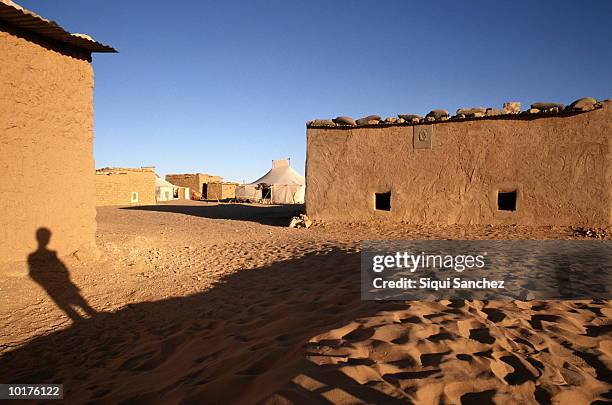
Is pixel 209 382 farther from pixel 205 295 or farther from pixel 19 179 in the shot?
pixel 19 179

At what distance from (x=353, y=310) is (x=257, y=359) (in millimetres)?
1052

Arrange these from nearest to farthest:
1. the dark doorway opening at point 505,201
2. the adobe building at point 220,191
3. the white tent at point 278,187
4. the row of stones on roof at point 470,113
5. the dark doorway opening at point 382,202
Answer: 1. the row of stones on roof at point 470,113
2. the dark doorway opening at point 505,201
3. the dark doorway opening at point 382,202
4. the white tent at point 278,187
5. the adobe building at point 220,191

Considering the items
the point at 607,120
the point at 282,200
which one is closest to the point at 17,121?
the point at 607,120

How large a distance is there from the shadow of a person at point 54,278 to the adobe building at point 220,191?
2502 cm

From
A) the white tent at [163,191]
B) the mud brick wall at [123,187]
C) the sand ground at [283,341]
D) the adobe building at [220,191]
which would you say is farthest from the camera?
the adobe building at [220,191]

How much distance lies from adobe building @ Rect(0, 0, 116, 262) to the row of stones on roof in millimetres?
5884

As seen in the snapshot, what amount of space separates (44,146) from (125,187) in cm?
1720

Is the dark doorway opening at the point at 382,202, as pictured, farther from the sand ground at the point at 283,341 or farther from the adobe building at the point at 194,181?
the adobe building at the point at 194,181

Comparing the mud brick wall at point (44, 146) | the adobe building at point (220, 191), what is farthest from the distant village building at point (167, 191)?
the mud brick wall at point (44, 146)

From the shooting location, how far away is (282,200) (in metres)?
25.7

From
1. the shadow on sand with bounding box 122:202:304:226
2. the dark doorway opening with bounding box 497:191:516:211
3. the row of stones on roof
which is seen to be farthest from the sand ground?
the shadow on sand with bounding box 122:202:304:226

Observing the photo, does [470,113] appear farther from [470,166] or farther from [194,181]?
[194,181]

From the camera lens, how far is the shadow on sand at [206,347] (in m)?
1.75

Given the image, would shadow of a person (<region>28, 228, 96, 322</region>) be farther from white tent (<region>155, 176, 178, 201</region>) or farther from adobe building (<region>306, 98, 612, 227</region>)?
white tent (<region>155, 176, 178, 201</region>)
